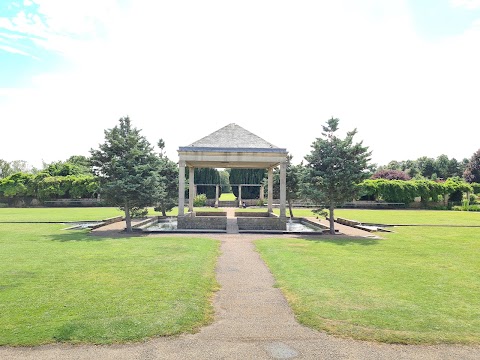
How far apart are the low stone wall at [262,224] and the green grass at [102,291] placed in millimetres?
6887

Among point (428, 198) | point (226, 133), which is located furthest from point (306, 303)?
point (428, 198)

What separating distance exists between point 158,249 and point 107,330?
310 inches

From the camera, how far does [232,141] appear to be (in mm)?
23125

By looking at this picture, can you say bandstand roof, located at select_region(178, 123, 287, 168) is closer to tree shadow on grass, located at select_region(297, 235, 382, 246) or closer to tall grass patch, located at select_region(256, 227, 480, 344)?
tree shadow on grass, located at select_region(297, 235, 382, 246)

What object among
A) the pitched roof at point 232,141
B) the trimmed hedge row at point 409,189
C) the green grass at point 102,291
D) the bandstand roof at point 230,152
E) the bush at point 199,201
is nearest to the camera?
the green grass at point 102,291

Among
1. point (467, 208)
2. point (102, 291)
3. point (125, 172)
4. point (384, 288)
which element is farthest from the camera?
point (467, 208)

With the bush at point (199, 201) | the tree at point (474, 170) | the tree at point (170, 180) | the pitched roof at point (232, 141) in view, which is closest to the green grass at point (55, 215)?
the tree at point (170, 180)

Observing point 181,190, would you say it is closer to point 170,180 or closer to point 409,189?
point 170,180

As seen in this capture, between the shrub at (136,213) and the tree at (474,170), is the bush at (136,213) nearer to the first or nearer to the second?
the shrub at (136,213)

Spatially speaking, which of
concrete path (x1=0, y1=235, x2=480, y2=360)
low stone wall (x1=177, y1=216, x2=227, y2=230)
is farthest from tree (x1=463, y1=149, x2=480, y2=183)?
concrete path (x1=0, y1=235, x2=480, y2=360)

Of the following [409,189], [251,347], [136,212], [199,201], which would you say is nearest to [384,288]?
[251,347]

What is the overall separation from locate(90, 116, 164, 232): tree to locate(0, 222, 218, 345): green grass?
5.32m

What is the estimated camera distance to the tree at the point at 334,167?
757 inches

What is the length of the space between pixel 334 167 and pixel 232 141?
23.0 ft
